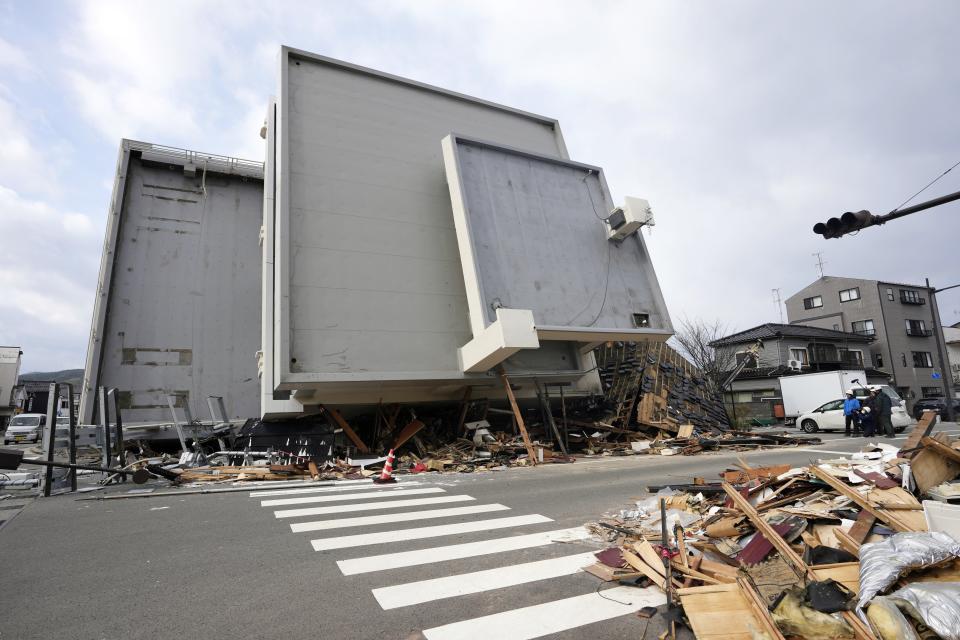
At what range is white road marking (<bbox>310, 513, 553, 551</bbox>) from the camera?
18.2 ft

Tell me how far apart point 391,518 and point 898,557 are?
5497mm

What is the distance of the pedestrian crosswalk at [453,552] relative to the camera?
3691 millimetres

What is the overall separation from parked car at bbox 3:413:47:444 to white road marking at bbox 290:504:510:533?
2925 cm

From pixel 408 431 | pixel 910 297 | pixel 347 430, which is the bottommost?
pixel 408 431

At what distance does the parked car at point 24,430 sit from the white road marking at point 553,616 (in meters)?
32.8

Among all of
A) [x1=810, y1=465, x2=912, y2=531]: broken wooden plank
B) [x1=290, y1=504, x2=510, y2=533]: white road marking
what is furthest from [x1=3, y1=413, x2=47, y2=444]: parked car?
[x1=810, y1=465, x2=912, y2=531]: broken wooden plank

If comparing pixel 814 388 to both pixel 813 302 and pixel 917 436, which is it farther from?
pixel 813 302

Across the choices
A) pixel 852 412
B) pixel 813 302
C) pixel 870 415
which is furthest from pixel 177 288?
pixel 813 302

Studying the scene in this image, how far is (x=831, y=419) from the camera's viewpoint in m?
22.0

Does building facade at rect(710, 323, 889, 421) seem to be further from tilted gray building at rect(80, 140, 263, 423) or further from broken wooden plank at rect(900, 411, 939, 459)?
tilted gray building at rect(80, 140, 263, 423)

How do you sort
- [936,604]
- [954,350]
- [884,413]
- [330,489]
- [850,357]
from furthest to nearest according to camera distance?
[954,350]
[850,357]
[884,413]
[330,489]
[936,604]

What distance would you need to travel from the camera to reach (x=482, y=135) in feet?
Answer: 65.9

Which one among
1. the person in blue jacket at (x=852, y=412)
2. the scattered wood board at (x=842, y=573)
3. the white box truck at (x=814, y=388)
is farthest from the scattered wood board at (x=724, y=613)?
the white box truck at (x=814, y=388)

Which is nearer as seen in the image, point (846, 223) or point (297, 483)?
point (846, 223)
